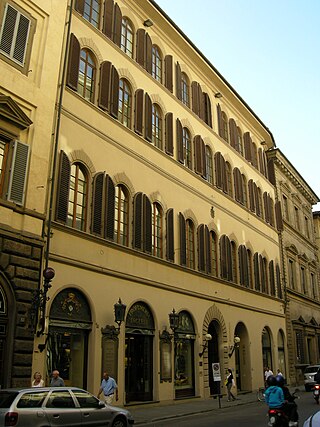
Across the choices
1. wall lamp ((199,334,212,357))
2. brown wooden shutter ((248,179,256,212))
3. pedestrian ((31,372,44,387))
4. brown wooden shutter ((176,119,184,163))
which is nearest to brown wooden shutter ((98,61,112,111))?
brown wooden shutter ((176,119,184,163))

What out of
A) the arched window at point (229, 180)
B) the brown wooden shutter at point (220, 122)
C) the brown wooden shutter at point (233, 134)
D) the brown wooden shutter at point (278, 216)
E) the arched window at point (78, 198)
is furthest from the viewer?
the brown wooden shutter at point (278, 216)

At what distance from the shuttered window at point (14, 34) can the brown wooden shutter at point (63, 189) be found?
3.53 metres

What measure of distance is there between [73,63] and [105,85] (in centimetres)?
204

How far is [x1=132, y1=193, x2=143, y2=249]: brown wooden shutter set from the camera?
20.2 meters

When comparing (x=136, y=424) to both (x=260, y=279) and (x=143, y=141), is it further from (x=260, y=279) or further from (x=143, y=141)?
(x=260, y=279)

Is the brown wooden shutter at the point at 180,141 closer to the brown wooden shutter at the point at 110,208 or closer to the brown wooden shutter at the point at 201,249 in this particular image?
the brown wooden shutter at the point at 201,249

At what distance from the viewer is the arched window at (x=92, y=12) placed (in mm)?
20781

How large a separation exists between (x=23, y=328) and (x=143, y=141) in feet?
36.7

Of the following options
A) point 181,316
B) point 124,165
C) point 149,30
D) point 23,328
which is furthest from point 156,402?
point 149,30

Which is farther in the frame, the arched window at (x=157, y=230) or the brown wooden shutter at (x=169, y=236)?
the brown wooden shutter at (x=169, y=236)

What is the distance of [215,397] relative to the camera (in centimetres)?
2455

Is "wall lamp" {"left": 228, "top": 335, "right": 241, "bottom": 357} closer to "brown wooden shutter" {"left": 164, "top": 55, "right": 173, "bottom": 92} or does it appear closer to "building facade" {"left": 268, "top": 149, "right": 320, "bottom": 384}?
Result: "building facade" {"left": 268, "top": 149, "right": 320, "bottom": 384}

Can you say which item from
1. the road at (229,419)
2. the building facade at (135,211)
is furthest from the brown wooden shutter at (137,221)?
the road at (229,419)

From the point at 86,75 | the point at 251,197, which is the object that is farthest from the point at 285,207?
the point at 86,75
